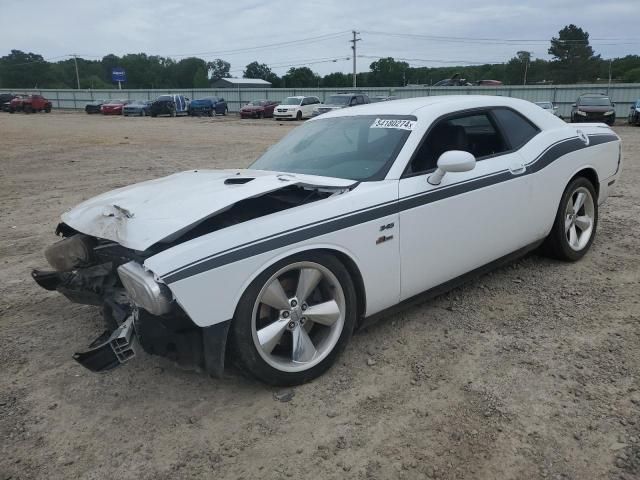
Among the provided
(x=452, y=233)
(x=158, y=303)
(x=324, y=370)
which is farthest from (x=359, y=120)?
(x=158, y=303)

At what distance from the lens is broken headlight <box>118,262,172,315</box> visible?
253 cm

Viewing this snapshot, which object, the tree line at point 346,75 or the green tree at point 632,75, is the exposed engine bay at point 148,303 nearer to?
the tree line at point 346,75

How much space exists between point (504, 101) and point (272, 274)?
9.11 feet

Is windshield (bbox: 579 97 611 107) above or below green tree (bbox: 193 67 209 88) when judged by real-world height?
below

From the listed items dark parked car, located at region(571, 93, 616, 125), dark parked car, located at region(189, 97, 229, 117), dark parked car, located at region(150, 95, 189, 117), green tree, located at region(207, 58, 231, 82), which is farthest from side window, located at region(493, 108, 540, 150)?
green tree, located at region(207, 58, 231, 82)

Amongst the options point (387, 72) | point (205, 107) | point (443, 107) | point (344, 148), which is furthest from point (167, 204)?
point (387, 72)

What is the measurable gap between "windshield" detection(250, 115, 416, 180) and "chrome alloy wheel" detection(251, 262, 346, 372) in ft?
2.65

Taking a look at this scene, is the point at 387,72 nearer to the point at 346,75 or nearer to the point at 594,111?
the point at 346,75

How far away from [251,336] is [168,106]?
131ft

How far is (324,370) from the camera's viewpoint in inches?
121

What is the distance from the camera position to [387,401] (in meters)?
2.86

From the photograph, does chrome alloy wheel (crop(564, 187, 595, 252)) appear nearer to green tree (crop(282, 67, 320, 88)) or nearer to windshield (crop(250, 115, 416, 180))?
windshield (crop(250, 115, 416, 180))

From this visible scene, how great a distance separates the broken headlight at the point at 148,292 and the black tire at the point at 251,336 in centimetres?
37

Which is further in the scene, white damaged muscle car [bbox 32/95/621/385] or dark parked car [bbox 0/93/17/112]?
dark parked car [bbox 0/93/17/112]
